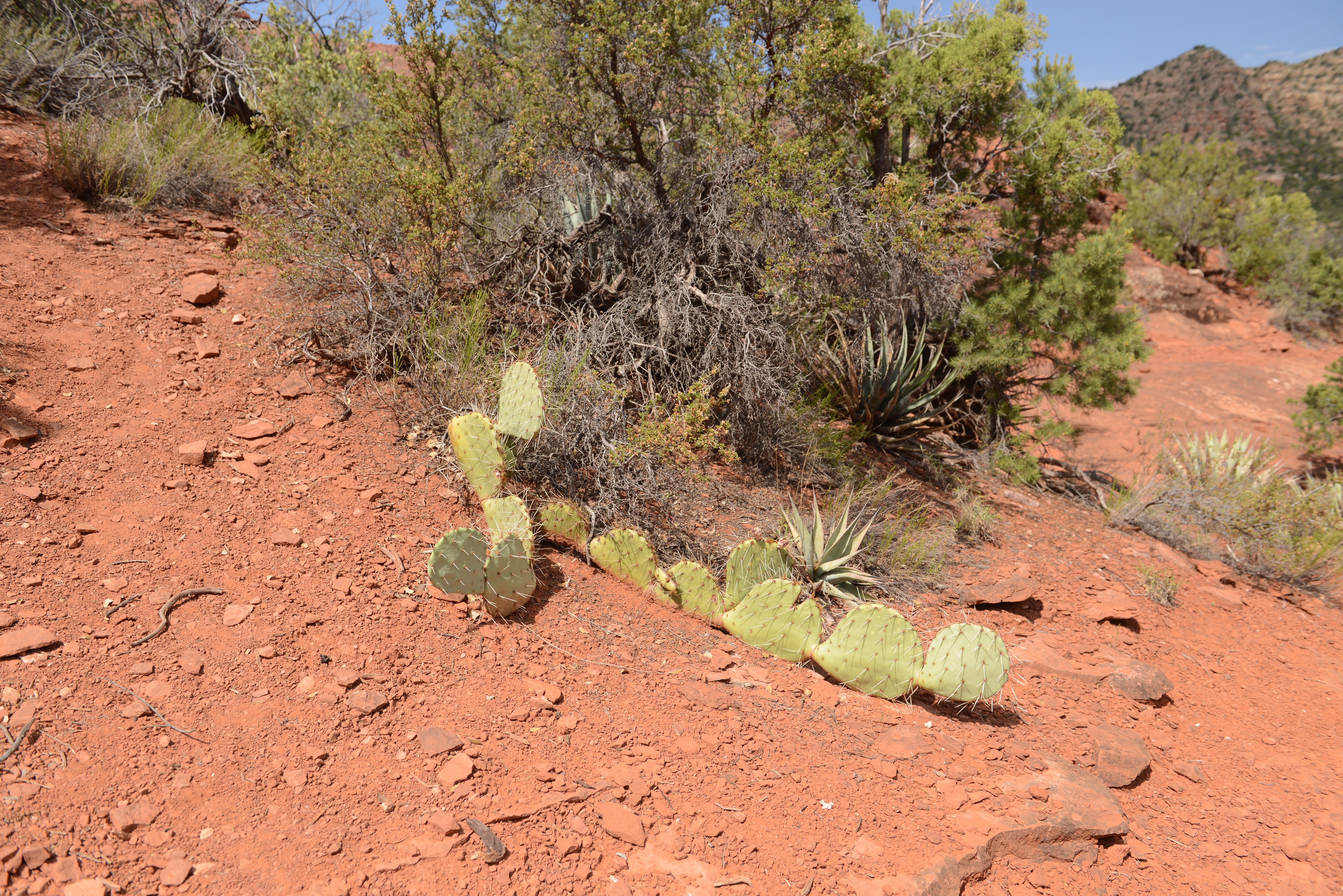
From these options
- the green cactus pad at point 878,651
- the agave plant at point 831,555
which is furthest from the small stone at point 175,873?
the agave plant at point 831,555

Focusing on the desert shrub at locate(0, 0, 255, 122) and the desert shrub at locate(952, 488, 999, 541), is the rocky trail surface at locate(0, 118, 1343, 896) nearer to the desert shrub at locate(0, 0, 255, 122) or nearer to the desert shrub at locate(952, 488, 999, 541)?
the desert shrub at locate(952, 488, 999, 541)

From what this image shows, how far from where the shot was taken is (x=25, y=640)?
2.55 metres

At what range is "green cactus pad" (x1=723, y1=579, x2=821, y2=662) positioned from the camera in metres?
3.60

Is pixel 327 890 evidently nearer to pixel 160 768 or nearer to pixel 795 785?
pixel 160 768

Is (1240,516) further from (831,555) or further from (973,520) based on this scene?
(831,555)

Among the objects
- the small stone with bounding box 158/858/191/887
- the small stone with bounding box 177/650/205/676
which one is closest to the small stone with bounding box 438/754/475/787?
the small stone with bounding box 158/858/191/887

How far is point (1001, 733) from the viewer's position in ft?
11.2

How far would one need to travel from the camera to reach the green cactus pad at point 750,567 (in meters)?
3.89

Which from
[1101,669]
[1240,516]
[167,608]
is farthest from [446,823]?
[1240,516]

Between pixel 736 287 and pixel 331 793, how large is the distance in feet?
12.6

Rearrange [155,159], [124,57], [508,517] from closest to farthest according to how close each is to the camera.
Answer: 1. [508,517]
2. [155,159]
3. [124,57]

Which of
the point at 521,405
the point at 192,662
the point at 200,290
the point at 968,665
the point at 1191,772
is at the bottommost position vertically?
the point at 1191,772

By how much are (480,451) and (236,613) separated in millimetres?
1219

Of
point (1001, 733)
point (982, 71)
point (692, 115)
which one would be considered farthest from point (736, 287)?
point (1001, 733)
